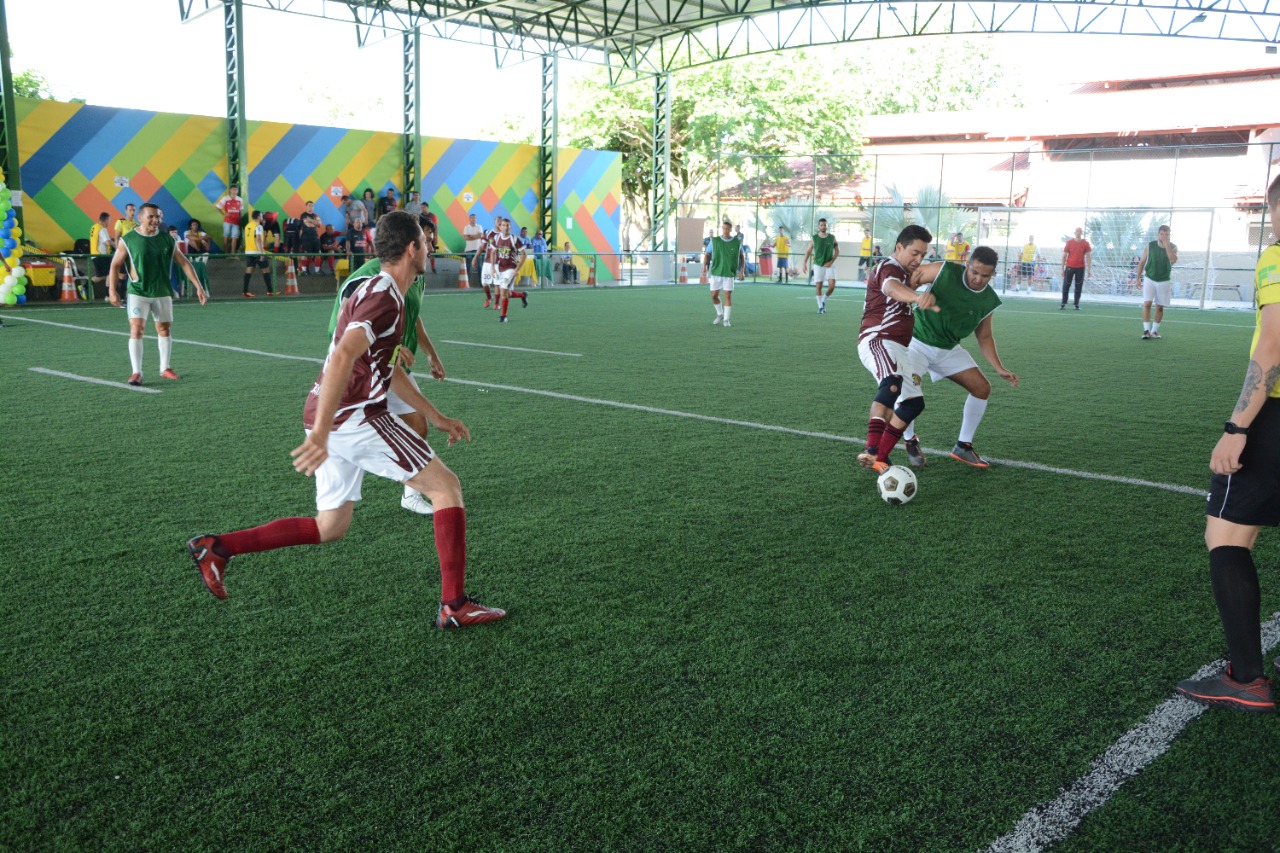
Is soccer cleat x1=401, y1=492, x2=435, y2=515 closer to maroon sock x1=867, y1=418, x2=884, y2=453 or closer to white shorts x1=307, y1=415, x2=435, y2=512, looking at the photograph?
white shorts x1=307, y1=415, x2=435, y2=512

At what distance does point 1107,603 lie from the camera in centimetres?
409

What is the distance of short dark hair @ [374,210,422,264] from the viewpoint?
3.65 m

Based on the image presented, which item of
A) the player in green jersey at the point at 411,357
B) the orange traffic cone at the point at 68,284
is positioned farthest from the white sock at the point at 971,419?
the orange traffic cone at the point at 68,284

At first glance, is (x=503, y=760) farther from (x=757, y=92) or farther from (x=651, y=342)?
(x=757, y=92)

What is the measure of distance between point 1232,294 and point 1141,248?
252cm

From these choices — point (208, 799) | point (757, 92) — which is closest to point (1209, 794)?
point (208, 799)

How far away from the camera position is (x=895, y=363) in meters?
6.61

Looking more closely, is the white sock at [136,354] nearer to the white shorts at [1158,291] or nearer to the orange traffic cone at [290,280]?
the orange traffic cone at [290,280]

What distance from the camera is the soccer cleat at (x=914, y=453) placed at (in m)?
6.66

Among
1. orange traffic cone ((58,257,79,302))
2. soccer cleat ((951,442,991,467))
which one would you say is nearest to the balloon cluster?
orange traffic cone ((58,257,79,302))

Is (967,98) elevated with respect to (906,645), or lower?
elevated

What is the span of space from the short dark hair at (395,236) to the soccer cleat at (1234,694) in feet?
10.4

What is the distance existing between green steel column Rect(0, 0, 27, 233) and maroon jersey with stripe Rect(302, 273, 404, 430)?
17787 mm

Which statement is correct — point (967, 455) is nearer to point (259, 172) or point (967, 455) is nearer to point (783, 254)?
point (259, 172)
